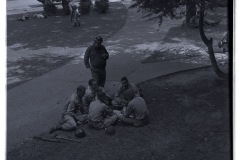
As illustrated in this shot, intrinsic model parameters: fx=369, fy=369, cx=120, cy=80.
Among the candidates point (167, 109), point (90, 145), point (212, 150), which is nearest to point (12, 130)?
point (90, 145)

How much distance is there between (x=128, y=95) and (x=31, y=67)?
6314mm

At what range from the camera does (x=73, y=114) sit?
9539 mm

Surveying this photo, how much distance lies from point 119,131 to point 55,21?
16.7 metres

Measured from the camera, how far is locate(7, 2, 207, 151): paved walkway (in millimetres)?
9656

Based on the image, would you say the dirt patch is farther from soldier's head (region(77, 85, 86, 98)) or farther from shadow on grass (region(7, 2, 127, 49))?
shadow on grass (region(7, 2, 127, 49))

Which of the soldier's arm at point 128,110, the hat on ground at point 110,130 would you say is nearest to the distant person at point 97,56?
the soldier's arm at point 128,110

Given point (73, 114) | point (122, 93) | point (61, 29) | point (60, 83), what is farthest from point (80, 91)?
point (61, 29)

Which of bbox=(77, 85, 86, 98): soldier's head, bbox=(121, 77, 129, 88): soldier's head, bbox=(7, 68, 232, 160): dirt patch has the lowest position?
bbox=(7, 68, 232, 160): dirt patch

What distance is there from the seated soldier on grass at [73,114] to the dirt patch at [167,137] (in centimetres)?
23

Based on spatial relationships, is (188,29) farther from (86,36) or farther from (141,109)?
(141,109)

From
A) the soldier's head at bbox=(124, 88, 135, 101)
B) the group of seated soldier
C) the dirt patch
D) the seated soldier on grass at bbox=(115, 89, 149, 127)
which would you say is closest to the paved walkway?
the group of seated soldier

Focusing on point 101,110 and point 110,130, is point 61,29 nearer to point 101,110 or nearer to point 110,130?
point 101,110

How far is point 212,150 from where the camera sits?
7.93m

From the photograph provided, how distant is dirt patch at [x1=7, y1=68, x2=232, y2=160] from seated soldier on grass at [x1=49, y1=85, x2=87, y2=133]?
23 centimetres
